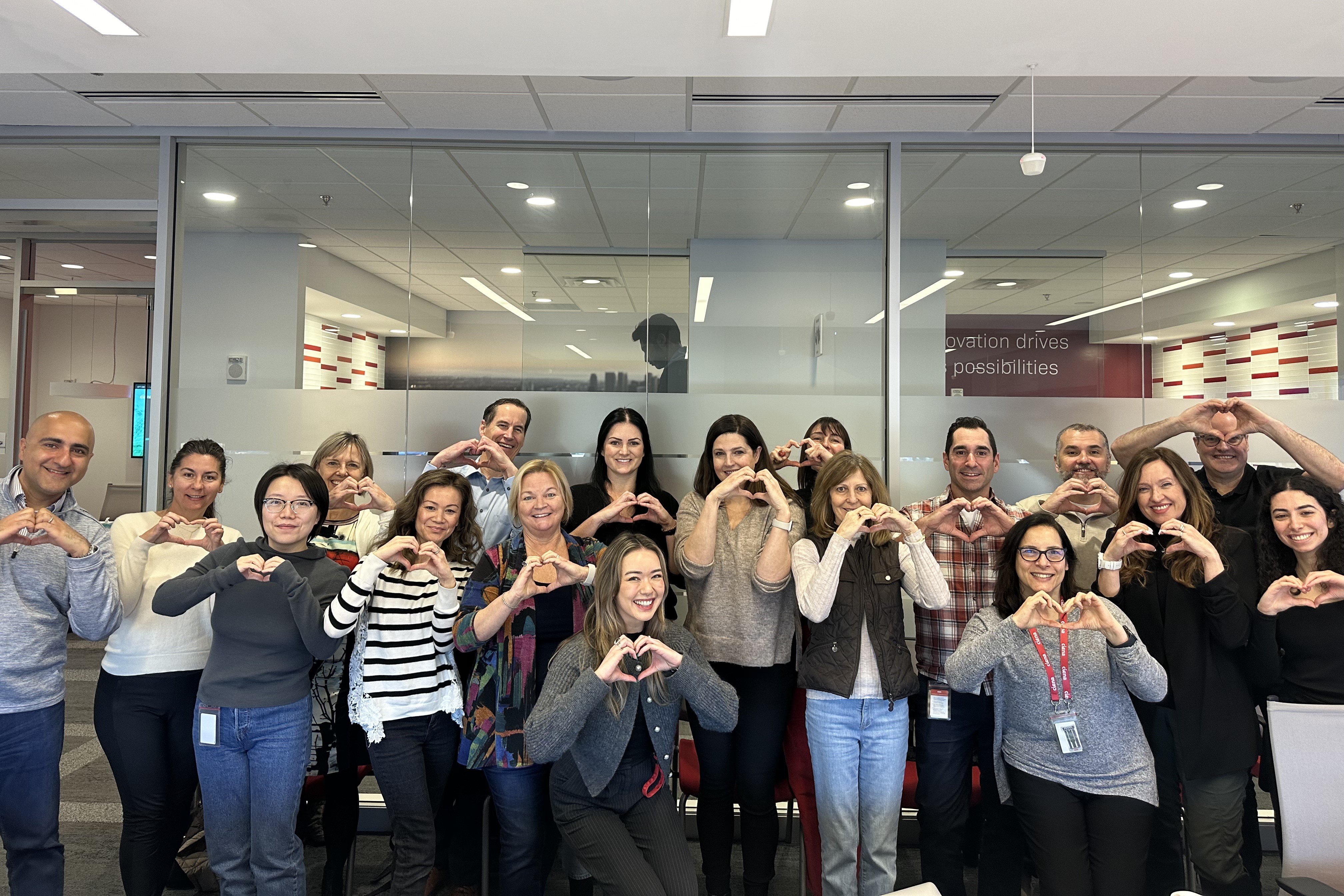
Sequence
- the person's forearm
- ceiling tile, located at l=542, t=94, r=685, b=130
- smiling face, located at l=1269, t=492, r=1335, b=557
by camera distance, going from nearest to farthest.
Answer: smiling face, located at l=1269, t=492, r=1335, b=557, the person's forearm, ceiling tile, located at l=542, t=94, r=685, b=130

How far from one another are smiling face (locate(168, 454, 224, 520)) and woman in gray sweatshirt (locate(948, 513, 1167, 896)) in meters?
2.82

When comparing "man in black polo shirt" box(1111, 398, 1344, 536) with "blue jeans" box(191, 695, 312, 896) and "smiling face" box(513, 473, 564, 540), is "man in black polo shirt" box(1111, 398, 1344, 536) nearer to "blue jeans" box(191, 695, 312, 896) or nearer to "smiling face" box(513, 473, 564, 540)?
"smiling face" box(513, 473, 564, 540)

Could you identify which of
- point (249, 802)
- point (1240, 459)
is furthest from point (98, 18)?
point (1240, 459)

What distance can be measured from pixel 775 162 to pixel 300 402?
284 cm

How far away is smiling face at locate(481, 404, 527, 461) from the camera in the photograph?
13.6 feet

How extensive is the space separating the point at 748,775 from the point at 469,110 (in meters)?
3.34

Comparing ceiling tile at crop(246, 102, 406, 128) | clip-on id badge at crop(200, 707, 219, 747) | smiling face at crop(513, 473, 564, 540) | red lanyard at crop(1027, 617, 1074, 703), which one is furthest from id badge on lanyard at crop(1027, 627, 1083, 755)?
ceiling tile at crop(246, 102, 406, 128)

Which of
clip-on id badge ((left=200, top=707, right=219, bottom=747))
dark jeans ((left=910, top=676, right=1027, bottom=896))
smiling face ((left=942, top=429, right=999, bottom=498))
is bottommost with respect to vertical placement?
dark jeans ((left=910, top=676, right=1027, bottom=896))

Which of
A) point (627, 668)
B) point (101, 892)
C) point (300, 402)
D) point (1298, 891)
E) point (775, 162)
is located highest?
point (775, 162)

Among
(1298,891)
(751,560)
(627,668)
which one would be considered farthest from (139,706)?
(1298,891)

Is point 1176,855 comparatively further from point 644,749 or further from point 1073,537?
point 644,749

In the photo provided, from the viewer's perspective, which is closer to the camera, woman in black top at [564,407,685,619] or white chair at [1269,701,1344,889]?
white chair at [1269,701,1344,889]

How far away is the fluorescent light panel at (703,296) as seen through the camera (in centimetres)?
458

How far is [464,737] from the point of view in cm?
301
